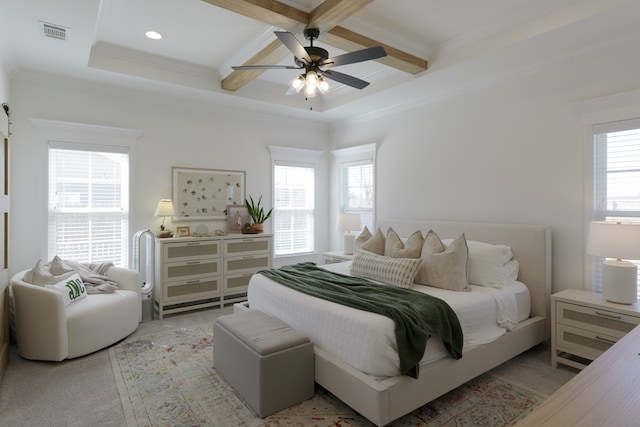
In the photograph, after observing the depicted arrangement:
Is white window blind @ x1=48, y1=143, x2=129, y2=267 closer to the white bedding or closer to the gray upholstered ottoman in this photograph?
the white bedding

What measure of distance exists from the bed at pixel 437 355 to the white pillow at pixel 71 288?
63.7 inches

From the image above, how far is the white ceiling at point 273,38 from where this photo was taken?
2.71 metres

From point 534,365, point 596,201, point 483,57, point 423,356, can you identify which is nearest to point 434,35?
point 483,57

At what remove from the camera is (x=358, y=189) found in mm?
5609

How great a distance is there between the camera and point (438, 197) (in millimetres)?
4414

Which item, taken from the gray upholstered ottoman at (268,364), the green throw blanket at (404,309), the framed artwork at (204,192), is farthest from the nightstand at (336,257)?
the gray upholstered ottoman at (268,364)

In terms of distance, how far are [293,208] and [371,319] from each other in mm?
3759

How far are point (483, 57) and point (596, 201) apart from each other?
5.40 feet

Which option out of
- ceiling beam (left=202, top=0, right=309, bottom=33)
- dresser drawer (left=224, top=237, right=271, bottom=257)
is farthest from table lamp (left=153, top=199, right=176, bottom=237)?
ceiling beam (left=202, top=0, right=309, bottom=33)

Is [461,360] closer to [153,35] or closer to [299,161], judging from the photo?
[153,35]

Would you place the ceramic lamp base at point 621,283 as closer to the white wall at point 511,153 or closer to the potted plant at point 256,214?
the white wall at point 511,153

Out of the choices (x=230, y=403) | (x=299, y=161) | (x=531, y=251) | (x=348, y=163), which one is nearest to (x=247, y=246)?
(x=299, y=161)

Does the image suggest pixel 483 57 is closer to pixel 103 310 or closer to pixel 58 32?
pixel 58 32

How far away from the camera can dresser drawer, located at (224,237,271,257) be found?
4.67m
